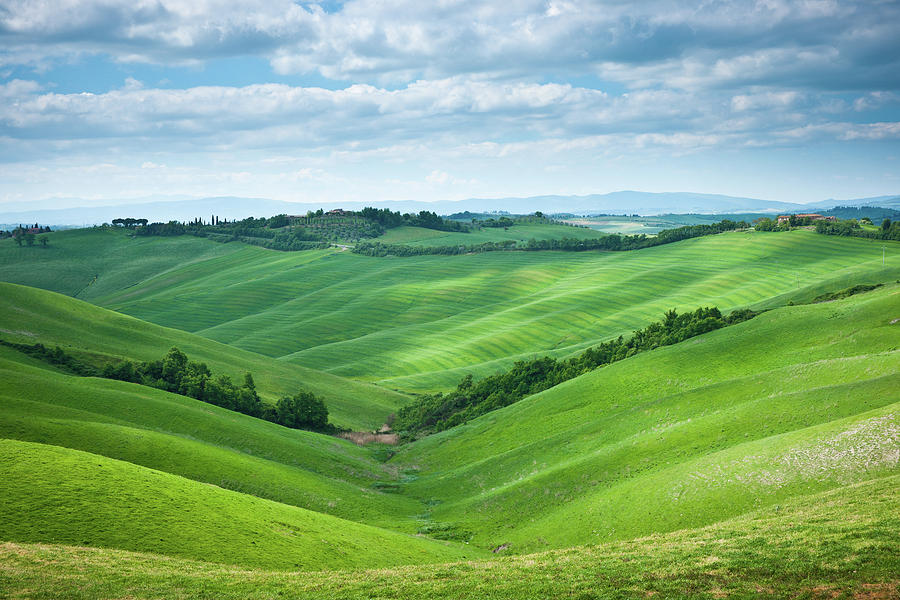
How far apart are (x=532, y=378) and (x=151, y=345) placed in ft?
200

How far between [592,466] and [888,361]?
2489 cm

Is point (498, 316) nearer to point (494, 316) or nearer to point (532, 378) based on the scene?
point (494, 316)

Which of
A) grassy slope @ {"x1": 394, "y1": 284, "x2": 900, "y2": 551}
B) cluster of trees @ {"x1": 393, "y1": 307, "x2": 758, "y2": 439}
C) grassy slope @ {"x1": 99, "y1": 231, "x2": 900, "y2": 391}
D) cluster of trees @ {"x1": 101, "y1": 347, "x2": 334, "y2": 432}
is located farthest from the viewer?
grassy slope @ {"x1": 99, "y1": 231, "x2": 900, "y2": 391}

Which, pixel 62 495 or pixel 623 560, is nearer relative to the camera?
pixel 623 560

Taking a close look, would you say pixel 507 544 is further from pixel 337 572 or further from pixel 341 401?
pixel 341 401

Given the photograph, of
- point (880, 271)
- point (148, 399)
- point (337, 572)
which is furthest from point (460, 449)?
point (880, 271)

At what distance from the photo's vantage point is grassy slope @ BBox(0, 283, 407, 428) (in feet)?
316

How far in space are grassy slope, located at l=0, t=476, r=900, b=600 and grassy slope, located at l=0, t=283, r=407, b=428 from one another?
66.0 metres

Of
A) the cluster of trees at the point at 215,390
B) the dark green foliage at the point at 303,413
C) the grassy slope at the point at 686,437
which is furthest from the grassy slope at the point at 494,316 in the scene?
the grassy slope at the point at 686,437

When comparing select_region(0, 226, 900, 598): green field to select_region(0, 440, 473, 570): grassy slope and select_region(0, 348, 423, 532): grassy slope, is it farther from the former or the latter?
select_region(0, 348, 423, 532): grassy slope

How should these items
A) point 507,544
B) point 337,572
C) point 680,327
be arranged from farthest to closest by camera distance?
point 680,327 < point 507,544 < point 337,572

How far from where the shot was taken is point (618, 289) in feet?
598

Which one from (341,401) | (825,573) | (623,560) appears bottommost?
(341,401)

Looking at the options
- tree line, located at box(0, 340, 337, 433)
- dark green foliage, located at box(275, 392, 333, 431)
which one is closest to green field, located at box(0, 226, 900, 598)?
tree line, located at box(0, 340, 337, 433)
